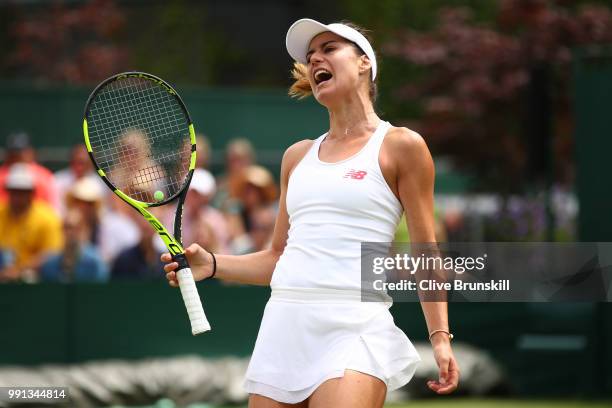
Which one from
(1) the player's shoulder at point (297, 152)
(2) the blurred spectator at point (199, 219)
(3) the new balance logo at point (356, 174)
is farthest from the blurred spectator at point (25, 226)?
(3) the new balance logo at point (356, 174)

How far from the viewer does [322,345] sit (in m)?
4.20

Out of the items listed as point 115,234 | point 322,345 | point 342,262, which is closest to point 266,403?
point 322,345

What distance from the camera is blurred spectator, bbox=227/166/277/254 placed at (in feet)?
32.9

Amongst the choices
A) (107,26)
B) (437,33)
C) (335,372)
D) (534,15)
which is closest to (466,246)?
(335,372)

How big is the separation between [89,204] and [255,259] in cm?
500

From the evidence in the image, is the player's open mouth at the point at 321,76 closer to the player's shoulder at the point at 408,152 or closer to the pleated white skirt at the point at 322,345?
the player's shoulder at the point at 408,152

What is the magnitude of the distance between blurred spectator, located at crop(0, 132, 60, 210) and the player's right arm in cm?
537

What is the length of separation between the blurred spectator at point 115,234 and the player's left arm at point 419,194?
5133 millimetres

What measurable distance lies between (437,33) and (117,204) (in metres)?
6.27

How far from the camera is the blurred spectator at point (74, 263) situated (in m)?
8.95

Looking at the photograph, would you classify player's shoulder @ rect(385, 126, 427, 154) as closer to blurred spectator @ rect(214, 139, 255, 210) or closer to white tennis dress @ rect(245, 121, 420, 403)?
white tennis dress @ rect(245, 121, 420, 403)

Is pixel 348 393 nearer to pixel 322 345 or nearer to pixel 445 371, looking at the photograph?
pixel 322 345

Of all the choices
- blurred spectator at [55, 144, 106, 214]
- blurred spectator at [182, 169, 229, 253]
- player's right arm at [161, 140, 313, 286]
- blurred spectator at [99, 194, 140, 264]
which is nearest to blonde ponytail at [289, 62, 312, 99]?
player's right arm at [161, 140, 313, 286]

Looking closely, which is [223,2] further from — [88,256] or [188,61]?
[88,256]
